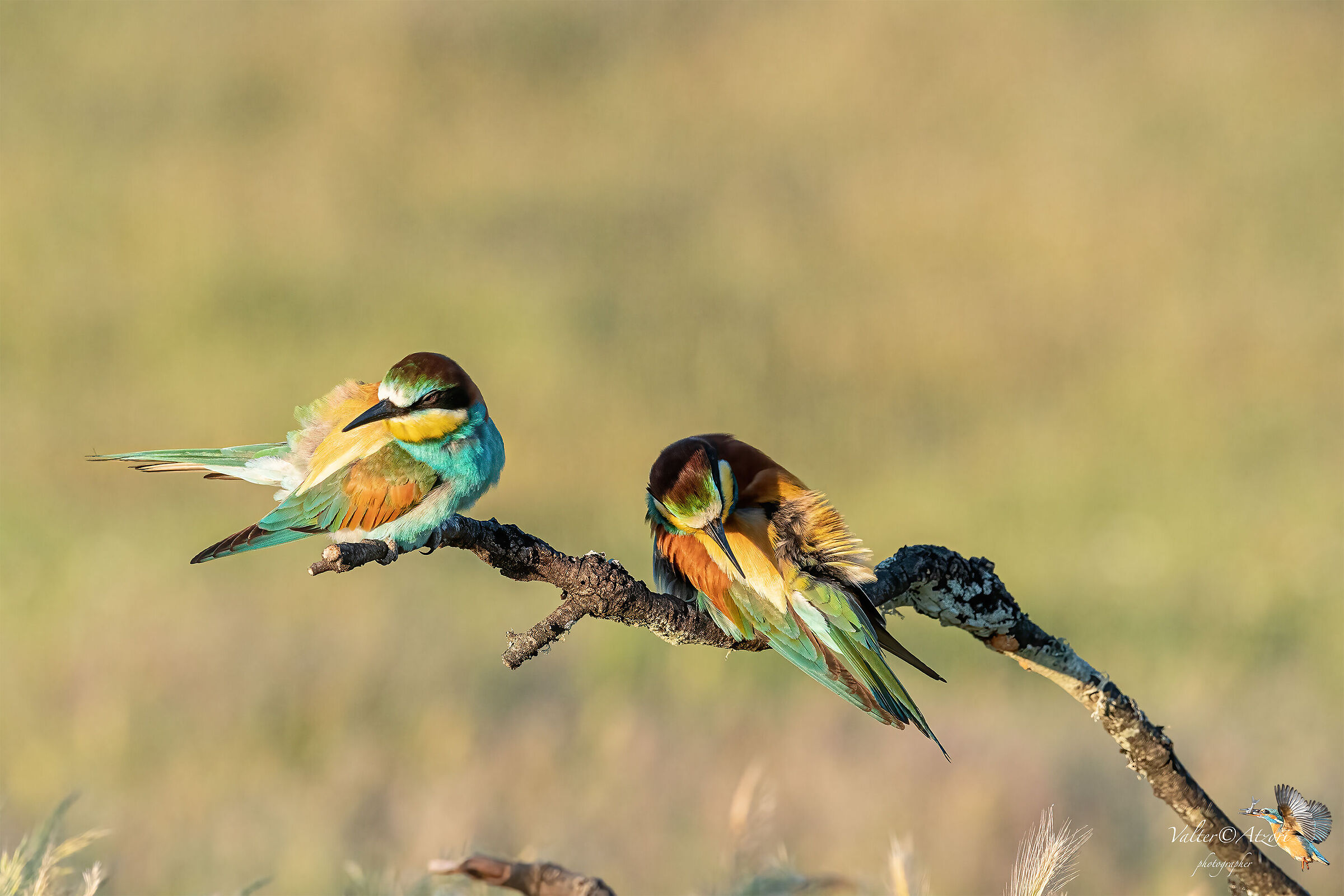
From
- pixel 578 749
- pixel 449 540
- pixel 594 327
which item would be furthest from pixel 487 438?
pixel 594 327

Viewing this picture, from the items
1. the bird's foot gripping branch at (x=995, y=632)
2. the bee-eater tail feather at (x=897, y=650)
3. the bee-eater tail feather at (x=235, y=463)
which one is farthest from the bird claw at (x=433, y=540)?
the bee-eater tail feather at (x=897, y=650)

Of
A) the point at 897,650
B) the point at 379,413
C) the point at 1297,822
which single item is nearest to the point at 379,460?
the point at 379,413

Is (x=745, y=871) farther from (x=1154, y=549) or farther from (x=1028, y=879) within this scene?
(x=1154, y=549)

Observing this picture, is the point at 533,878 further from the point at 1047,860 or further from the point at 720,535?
the point at 1047,860

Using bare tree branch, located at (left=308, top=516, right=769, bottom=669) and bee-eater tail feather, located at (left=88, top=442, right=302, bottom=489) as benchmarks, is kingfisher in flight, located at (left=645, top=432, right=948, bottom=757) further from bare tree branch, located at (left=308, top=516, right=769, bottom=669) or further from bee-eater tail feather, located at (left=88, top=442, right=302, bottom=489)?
bee-eater tail feather, located at (left=88, top=442, right=302, bottom=489)

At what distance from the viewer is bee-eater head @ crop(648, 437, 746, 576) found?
6.45ft

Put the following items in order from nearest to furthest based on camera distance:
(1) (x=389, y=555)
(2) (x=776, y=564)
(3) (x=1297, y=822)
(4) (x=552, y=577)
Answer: (1) (x=389, y=555) → (4) (x=552, y=577) → (3) (x=1297, y=822) → (2) (x=776, y=564)

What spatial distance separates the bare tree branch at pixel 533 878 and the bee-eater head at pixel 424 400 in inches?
22.2

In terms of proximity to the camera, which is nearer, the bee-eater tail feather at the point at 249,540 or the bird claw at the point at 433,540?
the bee-eater tail feather at the point at 249,540

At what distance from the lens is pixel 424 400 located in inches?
69.6

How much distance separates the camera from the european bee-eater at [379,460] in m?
1.76

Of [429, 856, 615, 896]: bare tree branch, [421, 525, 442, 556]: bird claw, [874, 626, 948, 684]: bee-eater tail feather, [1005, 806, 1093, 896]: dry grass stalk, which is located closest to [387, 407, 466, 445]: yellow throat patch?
[421, 525, 442, 556]: bird claw

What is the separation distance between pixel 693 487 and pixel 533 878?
0.64 meters

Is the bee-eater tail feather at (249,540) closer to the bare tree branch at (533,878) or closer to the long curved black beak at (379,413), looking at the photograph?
the long curved black beak at (379,413)
